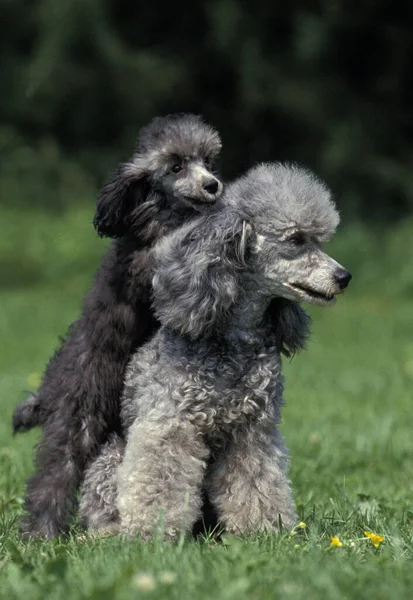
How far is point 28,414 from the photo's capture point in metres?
5.05

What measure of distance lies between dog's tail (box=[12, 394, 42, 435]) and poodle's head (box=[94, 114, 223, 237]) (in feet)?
2.82

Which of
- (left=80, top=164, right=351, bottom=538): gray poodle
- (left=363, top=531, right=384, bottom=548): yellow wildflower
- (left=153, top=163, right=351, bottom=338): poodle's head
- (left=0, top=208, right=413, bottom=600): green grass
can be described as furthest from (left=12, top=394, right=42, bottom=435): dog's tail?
(left=363, top=531, right=384, bottom=548): yellow wildflower

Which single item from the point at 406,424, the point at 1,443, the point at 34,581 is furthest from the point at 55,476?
the point at 406,424

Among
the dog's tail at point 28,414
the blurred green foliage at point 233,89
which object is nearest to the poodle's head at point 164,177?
the dog's tail at point 28,414

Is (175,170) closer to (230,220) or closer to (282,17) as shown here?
(230,220)

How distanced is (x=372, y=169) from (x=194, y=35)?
15.0 feet

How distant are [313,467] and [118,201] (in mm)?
2357

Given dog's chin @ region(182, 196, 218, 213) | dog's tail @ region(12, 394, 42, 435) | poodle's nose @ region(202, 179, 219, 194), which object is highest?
poodle's nose @ region(202, 179, 219, 194)

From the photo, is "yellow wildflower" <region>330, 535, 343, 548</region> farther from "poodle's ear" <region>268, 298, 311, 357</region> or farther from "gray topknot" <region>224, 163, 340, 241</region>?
"gray topknot" <region>224, 163, 340, 241</region>

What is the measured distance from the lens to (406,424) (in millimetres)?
7848

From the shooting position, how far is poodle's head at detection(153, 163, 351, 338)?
420cm

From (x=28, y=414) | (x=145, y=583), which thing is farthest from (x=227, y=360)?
(x=145, y=583)

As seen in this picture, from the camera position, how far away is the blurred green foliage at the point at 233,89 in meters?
20.1

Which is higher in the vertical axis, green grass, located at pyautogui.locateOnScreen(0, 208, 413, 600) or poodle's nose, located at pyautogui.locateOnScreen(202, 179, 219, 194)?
poodle's nose, located at pyautogui.locateOnScreen(202, 179, 219, 194)
